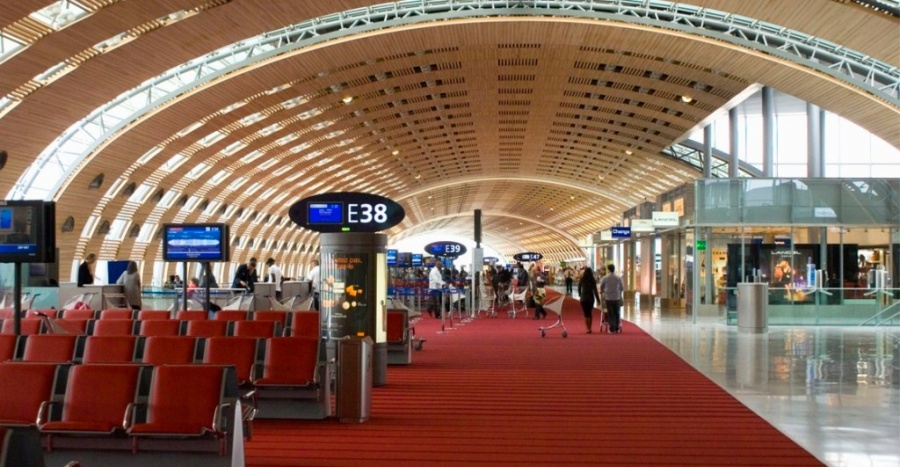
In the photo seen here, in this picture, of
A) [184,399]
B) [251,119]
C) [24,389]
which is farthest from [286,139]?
[184,399]

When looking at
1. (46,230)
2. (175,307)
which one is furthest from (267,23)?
(46,230)

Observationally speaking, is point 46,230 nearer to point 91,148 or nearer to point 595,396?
point 595,396

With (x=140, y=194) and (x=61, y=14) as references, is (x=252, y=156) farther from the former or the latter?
(x=61, y=14)

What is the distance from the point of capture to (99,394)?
731 centimetres

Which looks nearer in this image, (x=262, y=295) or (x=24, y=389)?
(x=24, y=389)

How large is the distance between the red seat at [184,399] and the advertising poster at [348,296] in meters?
5.11

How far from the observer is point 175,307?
67.7ft

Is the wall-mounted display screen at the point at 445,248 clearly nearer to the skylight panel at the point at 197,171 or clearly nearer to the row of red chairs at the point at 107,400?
the skylight panel at the point at 197,171

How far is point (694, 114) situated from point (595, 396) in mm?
32192

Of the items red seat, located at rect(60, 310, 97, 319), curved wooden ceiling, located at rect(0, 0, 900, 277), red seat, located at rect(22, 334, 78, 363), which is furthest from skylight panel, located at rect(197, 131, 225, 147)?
red seat, located at rect(22, 334, 78, 363)

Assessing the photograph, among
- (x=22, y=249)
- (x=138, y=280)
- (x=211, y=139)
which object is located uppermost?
(x=211, y=139)

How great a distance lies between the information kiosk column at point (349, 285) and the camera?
12352 mm

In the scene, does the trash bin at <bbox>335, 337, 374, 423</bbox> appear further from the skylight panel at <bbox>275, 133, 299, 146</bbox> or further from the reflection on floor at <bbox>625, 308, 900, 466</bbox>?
the skylight panel at <bbox>275, 133, 299, 146</bbox>

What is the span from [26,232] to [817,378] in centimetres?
1006
